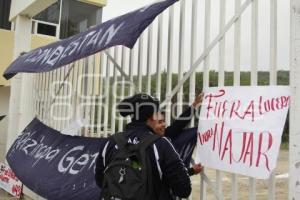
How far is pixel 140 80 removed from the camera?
12.9ft

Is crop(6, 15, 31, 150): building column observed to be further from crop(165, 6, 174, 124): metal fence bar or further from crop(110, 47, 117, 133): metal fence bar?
crop(165, 6, 174, 124): metal fence bar

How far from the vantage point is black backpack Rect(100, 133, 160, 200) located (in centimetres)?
240

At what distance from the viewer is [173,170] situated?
244 cm

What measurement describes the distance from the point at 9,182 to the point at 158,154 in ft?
17.7

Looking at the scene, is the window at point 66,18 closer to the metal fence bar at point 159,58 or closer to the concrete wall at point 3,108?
the concrete wall at point 3,108

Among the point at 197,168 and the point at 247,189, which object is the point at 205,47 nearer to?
the point at 197,168

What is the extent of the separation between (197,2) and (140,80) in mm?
997

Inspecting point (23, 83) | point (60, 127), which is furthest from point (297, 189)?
point (23, 83)

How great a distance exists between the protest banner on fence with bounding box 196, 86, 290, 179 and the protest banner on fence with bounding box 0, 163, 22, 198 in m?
4.62

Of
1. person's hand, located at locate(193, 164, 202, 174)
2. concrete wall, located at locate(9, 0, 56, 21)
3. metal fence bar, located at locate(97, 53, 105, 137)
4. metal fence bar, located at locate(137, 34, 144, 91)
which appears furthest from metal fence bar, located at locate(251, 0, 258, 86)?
concrete wall, located at locate(9, 0, 56, 21)

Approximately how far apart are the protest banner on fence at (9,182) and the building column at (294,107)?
17.5 feet

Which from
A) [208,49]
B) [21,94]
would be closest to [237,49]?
[208,49]

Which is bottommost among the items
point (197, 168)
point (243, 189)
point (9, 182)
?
point (243, 189)

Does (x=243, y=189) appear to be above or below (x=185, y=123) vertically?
below
